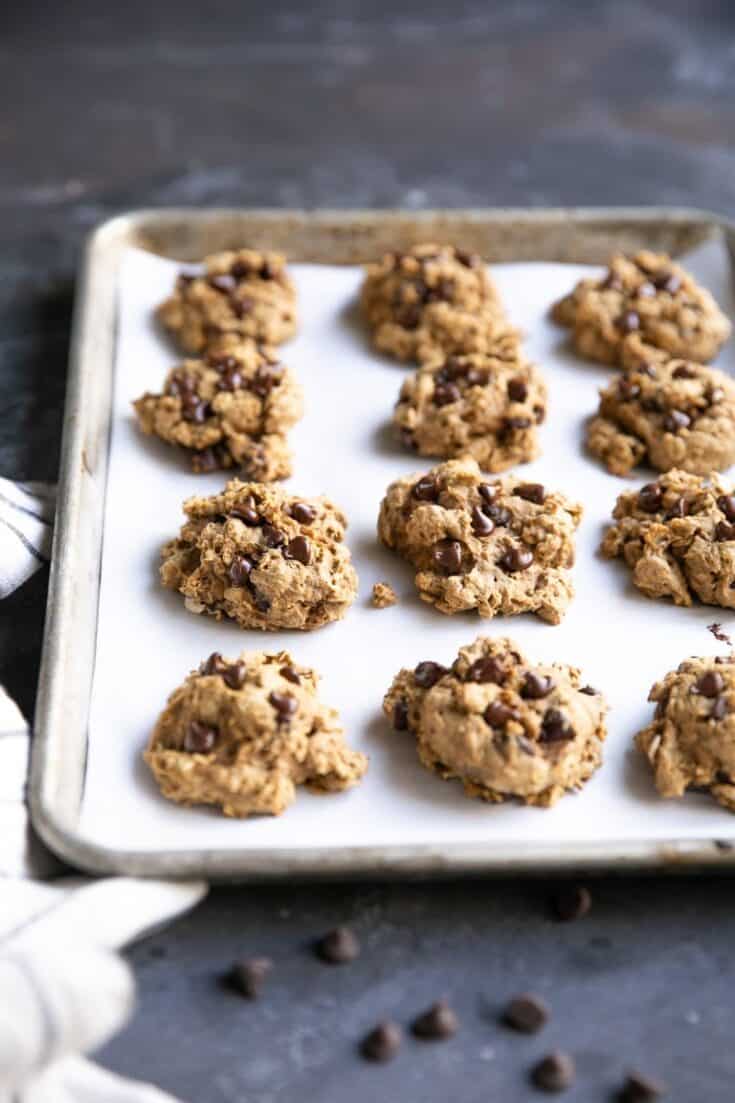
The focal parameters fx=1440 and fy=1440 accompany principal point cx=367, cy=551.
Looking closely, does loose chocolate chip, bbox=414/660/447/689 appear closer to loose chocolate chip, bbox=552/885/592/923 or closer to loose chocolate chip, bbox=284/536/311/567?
loose chocolate chip, bbox=284/536/311/567

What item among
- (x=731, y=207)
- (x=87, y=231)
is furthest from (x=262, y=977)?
(x=731, y=207)

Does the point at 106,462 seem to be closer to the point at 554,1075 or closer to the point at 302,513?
the point at 302,513

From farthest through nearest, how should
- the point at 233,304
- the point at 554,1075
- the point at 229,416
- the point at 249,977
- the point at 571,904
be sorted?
the point at 233,304 → the point at 229,416 → the point at 571,904 → the point at 249,977 → the point at 554,1075

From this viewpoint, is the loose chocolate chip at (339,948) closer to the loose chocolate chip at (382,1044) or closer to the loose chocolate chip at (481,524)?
the loose chocolate chip at (382,1044)

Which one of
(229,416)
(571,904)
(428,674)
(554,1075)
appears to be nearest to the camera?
(554,1075)

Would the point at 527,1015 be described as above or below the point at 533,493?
below

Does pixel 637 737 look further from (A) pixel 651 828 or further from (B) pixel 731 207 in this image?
(B) pixel 731 207

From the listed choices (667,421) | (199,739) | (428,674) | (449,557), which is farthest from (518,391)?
(199,739)
